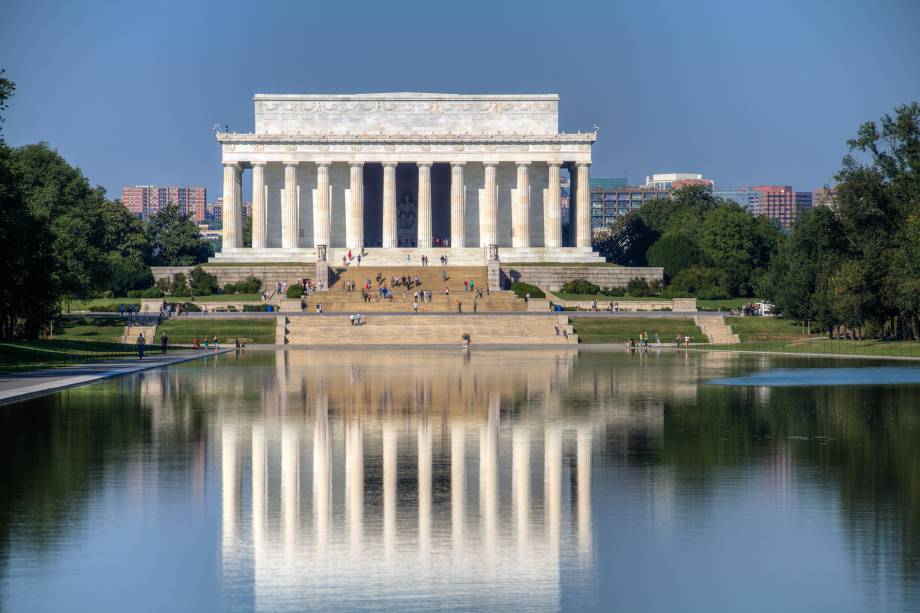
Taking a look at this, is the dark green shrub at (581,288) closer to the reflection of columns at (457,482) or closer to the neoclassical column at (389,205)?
the neoclassical column at (389,205)

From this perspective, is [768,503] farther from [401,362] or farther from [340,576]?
[401,362]

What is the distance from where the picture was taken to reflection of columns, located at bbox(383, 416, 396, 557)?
18.0 metres

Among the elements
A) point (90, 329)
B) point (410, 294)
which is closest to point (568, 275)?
point (410, 294)

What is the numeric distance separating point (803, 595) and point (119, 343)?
71680 millimetres

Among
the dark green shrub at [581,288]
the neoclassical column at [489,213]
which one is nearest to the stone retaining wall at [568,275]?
the dark green shrub at [581,288]

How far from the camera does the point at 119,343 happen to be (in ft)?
271

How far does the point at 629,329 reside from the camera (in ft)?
288

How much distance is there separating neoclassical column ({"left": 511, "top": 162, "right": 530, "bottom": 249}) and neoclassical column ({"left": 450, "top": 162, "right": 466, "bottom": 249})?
5.13 meters

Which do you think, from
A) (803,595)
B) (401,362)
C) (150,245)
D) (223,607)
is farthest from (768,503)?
(150,245)

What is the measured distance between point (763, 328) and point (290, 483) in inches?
2725

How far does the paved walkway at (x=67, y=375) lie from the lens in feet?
139

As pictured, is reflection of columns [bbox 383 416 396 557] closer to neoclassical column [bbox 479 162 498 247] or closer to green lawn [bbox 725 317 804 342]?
green lawn [bbox 725 317 804 342]

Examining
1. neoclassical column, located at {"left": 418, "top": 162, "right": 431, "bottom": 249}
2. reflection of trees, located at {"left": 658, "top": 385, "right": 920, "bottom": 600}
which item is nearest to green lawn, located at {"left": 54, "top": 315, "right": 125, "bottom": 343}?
neoclassical column, located at {"left": 418, "top": 162, "right": 431, "bottom": 249}

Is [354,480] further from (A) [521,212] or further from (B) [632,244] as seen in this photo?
(B) [632,244]
